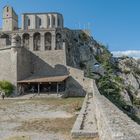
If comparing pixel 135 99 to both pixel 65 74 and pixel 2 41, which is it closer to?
pixel 65 74

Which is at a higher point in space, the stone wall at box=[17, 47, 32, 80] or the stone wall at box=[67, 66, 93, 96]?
the stone wall at box=[17, 47, 32, 80]

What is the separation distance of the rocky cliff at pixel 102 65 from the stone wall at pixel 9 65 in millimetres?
14651

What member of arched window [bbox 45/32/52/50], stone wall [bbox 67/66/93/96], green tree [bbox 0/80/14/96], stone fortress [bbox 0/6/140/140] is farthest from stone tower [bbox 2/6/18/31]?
stone wall [bbox 67/66/93/96]

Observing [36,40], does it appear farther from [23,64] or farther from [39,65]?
[23,64]

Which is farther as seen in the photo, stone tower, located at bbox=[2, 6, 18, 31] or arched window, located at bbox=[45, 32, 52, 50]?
stone tower, located at bbox=[2, 6, 18, 31]

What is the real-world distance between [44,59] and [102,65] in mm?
18371

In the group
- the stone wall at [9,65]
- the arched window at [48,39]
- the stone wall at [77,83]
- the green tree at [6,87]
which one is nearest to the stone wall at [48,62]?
the stone wall at [77,83]

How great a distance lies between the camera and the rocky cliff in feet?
236

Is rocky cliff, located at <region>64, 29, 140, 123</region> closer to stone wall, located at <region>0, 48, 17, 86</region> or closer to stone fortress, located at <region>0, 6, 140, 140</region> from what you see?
stone fortress, located at <region>0, 6, 140, 140</region>

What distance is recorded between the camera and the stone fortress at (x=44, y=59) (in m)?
54.3

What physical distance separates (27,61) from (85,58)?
19779 millimetres

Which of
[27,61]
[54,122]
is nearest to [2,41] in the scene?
[27,61]

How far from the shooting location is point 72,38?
78.4m

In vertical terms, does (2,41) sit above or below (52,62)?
above
